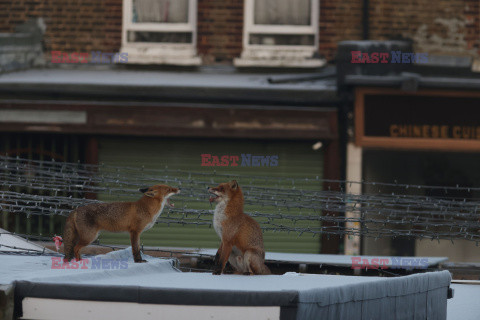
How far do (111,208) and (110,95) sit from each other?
8479 mm

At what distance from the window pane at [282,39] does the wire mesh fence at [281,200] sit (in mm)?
2507

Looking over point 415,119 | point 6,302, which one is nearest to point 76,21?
point 415,119

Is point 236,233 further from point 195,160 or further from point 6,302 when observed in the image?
point 195,160

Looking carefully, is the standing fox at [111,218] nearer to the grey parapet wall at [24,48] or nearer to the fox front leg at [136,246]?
the fox front leg at [136,246]

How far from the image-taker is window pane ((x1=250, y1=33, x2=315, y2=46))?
50.4 feet

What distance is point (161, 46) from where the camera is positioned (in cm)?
1537

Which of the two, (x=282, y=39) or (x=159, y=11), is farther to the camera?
(x=159, y=11)

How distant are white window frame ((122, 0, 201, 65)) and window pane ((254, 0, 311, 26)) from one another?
116 centimetres

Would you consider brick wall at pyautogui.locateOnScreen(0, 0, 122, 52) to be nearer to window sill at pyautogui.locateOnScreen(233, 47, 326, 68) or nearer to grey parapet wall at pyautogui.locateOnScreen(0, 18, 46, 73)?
grey parapet wall at pyautogui.locateOnScreen(0, 18, 46, 73)

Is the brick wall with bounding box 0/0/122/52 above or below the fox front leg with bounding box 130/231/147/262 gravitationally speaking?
above

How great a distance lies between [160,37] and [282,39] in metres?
2.19

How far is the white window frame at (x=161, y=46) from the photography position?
1529 centimetres

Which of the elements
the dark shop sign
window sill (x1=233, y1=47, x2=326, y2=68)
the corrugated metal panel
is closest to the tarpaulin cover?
the dark shop sign

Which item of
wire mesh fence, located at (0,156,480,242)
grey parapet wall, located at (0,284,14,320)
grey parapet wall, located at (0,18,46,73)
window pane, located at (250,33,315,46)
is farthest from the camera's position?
window pane, located at (250,33,315,46)
